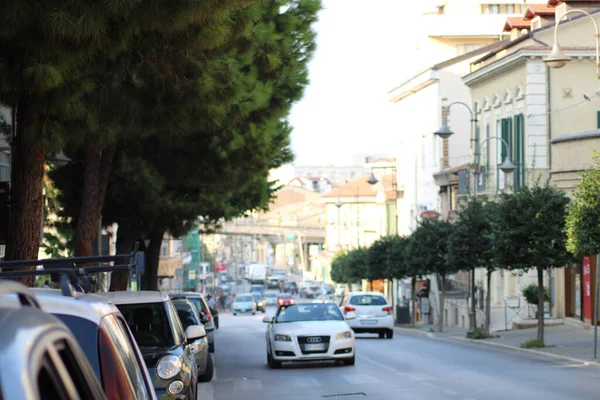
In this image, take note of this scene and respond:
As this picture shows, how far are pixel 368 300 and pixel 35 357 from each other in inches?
1564

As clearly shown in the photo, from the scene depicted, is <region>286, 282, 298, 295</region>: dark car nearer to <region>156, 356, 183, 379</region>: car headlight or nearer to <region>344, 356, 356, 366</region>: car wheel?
<region>344, 356, 356, 366</region>: car wheel

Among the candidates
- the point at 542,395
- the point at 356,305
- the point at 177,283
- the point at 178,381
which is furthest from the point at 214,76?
the point at 177,283

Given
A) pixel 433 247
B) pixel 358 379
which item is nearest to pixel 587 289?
pixel 433 247

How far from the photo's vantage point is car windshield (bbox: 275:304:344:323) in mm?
25969

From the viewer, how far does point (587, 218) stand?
88.0 ft

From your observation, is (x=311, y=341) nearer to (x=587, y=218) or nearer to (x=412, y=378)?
(x=412, y=378)

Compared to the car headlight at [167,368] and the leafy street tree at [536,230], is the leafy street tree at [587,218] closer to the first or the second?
the leafy street tree at [536,230]

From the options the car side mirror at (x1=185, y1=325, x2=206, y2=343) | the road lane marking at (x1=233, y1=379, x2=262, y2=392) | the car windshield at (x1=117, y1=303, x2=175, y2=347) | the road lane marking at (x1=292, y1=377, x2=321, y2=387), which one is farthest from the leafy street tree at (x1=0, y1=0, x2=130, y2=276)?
the road lane marking at (x1=292, y1=377, x2=321, y2=387)

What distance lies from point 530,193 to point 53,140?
21227 mm

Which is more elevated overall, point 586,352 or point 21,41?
point 21,41

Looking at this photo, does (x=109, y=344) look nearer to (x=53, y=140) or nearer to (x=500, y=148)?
(x=53, y=140)

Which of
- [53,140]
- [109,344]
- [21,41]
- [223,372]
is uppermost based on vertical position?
[21,41]

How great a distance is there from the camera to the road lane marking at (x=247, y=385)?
66.4 ft

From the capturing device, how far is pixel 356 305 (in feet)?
137
